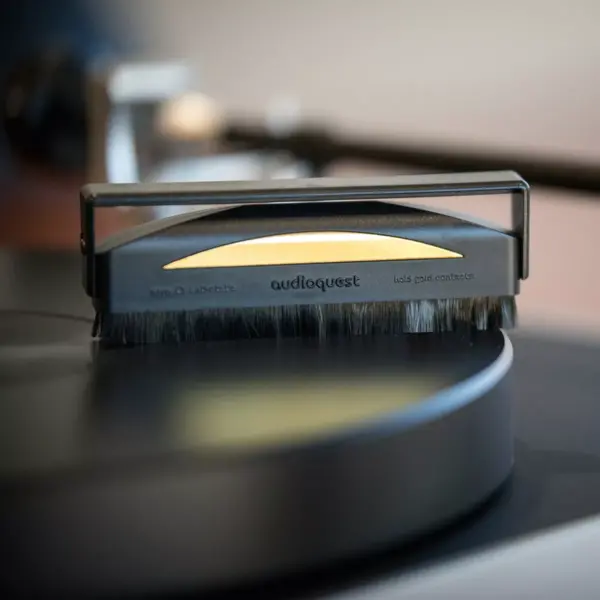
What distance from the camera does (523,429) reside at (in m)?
0.50

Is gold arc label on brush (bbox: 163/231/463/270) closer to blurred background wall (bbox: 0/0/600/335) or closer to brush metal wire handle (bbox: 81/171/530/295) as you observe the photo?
brush metal wire handle (bbox: 81/171/530/295)

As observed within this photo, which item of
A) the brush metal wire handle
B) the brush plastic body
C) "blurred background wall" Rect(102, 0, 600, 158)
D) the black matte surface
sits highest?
"blurred background wall" Rect(102, 0, 600, 158)

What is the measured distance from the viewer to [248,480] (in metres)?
0.36

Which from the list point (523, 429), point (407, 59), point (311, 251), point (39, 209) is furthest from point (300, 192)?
point (407, 59)

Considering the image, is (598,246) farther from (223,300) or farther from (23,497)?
(23,497)

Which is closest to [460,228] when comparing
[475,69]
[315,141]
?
[315,141]

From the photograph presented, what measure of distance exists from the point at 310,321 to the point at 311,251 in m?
0.03

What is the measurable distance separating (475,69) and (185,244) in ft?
3.97

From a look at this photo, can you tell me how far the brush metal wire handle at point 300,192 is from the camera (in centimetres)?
45

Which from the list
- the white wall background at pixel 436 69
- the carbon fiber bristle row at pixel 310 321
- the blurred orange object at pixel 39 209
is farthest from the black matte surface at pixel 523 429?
the white wall background at pixel 436 69

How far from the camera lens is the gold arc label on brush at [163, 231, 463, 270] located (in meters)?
0.45

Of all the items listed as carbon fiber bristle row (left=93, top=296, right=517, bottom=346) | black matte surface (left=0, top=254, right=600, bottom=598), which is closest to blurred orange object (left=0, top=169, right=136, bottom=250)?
black matte surface (left=0, top=254, right=600, bottom=598)

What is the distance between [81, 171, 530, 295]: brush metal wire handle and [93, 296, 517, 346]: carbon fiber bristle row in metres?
0.02

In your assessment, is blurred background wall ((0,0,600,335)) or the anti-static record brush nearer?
the anti-static record brush
